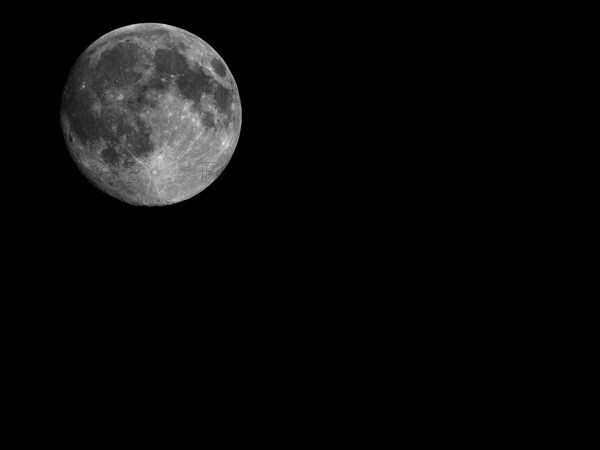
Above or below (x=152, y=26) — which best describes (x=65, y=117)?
below

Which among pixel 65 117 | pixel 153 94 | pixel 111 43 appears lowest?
pixel 153 94

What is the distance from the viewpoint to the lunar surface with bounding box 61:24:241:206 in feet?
14.1

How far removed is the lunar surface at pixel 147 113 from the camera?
4312 millimetres

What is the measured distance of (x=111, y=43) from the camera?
4.54m

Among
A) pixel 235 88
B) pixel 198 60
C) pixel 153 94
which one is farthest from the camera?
pixel 235 88

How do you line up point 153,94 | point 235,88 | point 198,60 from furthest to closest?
1. point 235,88
2. point 198,60
3. point 153,94

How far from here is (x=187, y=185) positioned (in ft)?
15.8

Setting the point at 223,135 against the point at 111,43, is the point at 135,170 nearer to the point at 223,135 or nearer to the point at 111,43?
the point at 223,135

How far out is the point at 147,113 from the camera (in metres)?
4.29

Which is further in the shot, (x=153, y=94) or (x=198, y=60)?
(x=198, y=60)

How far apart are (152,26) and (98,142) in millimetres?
1319

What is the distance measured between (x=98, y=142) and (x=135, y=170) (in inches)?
16.7

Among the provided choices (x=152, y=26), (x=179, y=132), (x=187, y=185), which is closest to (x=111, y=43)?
(x=152, y=26)

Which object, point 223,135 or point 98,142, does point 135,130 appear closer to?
point 98,142
